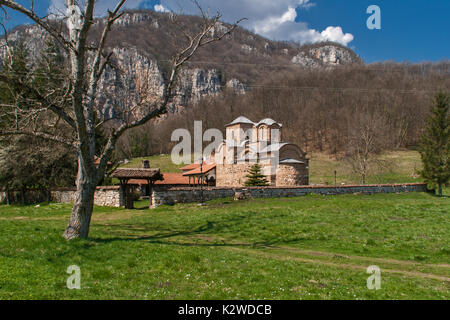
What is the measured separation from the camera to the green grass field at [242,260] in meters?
5.34

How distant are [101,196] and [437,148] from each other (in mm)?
34038

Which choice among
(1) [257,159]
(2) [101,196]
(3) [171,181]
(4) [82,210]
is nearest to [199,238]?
(4) [82,210]

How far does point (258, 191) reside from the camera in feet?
77.5

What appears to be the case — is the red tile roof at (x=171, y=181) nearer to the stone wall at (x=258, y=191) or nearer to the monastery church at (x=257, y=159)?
the monastery church at (x=257, y=159)

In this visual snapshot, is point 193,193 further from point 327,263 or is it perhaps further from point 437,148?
point 437,148

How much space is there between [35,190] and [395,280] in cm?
2681

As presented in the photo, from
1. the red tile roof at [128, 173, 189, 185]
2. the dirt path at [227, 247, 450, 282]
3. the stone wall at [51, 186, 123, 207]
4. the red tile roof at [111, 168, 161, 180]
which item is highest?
the red tile roof at [111, 168, 161, 180]

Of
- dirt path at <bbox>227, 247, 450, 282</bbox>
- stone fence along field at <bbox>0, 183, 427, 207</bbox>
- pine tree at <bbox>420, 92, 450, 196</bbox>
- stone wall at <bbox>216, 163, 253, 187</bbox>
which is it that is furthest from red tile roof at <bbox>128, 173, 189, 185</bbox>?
dirt path at <bbox>227, 247, 450, 282</bbox>

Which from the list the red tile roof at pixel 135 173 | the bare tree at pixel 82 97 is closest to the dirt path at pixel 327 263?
the bare tree at pixel 82 97

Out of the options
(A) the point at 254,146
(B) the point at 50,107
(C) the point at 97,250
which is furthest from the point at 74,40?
(A) the point at 254,146

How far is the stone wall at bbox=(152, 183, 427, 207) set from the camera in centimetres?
2142

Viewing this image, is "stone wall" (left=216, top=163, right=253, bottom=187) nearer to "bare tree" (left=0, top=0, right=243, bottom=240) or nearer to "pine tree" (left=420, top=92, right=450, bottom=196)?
"pine tree" (left=420, top=92, right=450, bottom=196)

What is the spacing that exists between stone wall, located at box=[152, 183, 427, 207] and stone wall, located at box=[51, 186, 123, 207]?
11.3 feet
